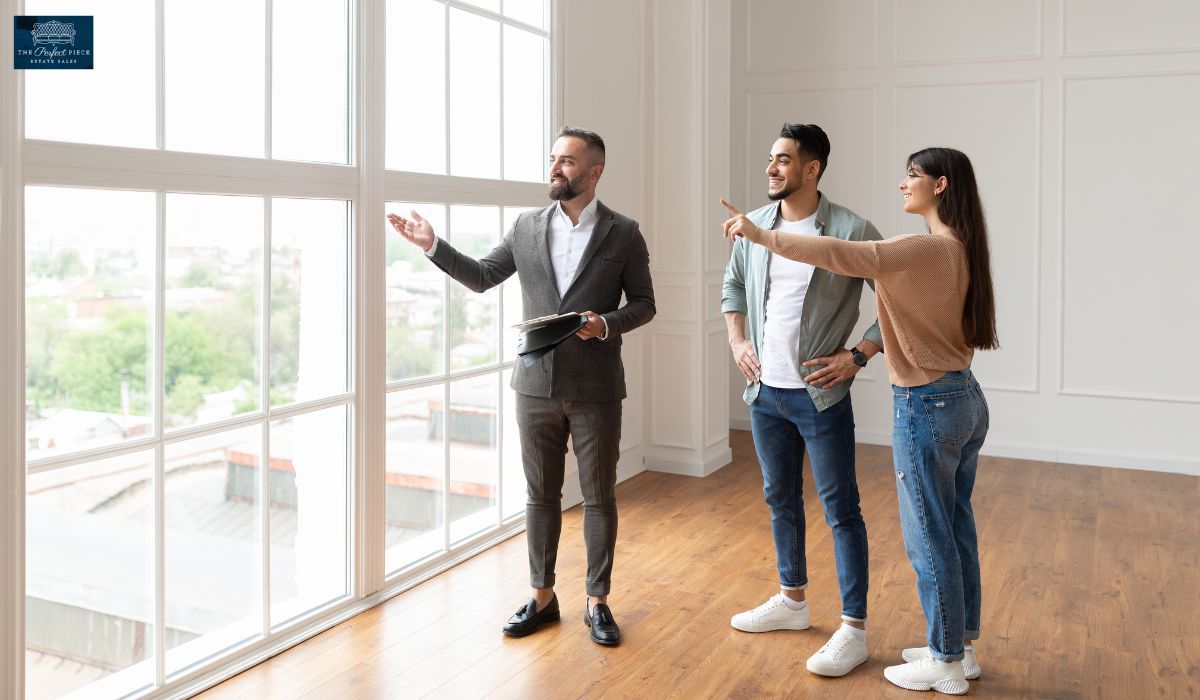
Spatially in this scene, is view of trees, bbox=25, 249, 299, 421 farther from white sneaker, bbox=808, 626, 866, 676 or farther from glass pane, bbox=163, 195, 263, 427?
white sneaker, bbox=808, 626, 866, 676

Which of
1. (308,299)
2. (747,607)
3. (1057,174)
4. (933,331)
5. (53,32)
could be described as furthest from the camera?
(1057,174)

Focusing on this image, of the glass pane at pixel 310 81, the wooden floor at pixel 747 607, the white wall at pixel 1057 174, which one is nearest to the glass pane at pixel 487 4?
the glass pane at pixel 310 81

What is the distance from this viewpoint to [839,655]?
3.00 metres

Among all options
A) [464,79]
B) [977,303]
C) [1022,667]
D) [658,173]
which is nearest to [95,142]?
[464,79]

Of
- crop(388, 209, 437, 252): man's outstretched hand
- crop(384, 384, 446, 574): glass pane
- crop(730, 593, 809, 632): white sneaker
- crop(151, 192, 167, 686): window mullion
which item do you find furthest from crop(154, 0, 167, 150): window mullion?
crop(730, 593, 809, 632): white sneaker

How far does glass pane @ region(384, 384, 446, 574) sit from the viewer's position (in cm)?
368

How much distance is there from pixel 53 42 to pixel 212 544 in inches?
53.4

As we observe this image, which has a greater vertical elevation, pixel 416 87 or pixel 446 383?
pixel 416 87

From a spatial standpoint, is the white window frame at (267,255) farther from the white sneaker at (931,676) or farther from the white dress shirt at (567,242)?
the white sneaker at (931,676)

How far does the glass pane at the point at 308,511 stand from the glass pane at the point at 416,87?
0.97m

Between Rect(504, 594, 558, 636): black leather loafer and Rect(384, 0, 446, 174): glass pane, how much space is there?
1.57 meters

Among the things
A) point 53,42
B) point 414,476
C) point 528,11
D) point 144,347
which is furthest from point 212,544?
point 528,11

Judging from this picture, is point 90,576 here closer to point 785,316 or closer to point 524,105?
point 785,316

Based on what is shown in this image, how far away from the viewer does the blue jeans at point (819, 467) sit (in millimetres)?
3002
